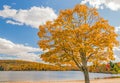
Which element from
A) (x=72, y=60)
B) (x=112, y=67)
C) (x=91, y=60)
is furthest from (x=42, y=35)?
(x=112, y=67)

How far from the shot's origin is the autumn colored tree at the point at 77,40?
82.6ft

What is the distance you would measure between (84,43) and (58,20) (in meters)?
4.14

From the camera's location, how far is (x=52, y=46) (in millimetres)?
25891

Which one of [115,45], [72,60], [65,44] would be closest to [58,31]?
[65,44]

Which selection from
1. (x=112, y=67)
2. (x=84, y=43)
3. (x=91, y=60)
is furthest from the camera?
(x=112, y=67)

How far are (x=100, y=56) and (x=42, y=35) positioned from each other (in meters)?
6.67

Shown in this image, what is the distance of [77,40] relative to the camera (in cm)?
2509

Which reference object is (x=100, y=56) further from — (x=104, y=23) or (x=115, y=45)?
(x=104, y=23)

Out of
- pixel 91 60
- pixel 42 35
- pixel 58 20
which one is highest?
pixel 58 20

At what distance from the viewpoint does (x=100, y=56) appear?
85.1 feet

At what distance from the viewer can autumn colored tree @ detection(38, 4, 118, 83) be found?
25188 millimetres

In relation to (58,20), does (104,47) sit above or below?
below

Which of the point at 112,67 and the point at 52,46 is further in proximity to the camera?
the point at 112,67

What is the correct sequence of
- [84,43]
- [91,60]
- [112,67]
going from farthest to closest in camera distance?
1. [112,67]
2. [91,60]
3. [84,43]
